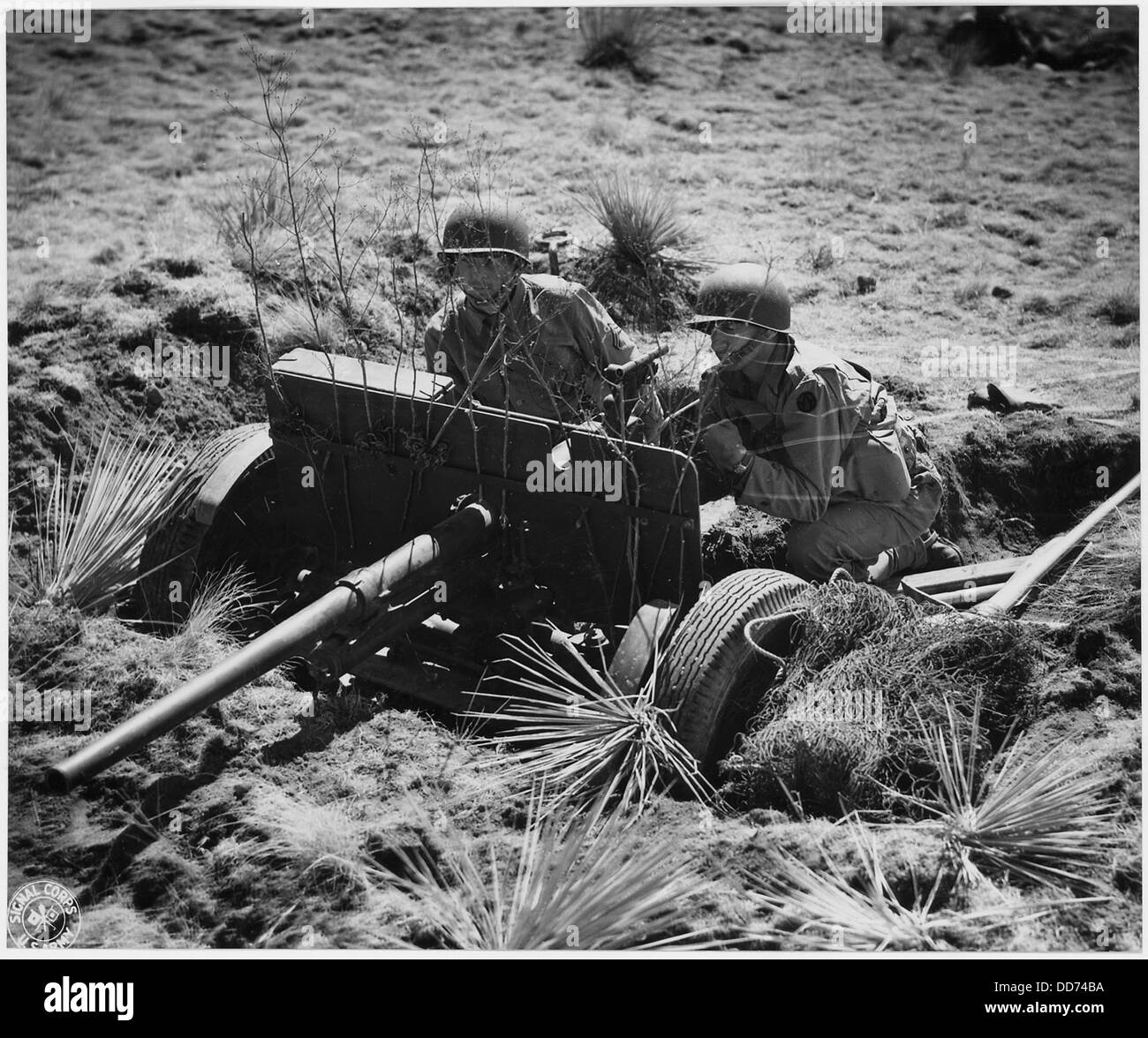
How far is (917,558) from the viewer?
6.09 metres

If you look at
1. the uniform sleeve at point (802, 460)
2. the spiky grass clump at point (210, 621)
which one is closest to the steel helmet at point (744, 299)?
the uniform sleeve at point (802, 460)

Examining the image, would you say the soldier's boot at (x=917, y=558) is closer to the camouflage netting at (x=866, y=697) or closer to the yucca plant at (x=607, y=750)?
the camouflage netting at (x=866, y=697)

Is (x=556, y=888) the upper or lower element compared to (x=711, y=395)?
lower

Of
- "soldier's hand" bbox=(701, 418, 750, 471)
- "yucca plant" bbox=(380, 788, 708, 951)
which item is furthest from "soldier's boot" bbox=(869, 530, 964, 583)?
"yucca plant" bbox=(380, 788, 708, 951)

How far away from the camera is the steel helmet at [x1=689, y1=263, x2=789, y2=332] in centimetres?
506

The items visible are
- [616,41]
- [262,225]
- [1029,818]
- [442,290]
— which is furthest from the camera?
[616,41]

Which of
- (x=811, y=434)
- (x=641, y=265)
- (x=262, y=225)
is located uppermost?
(x=262, y=225)

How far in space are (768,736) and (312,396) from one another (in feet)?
7.36

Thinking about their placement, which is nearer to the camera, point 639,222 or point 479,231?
point 479,231

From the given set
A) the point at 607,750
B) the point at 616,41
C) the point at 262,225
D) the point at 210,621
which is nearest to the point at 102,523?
the point at 210,621

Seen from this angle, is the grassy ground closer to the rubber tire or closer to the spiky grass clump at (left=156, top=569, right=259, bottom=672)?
the spiky grass clump at (left=156, top=569, right=259, bottom=672)

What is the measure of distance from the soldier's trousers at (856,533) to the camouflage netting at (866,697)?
530 millimetres

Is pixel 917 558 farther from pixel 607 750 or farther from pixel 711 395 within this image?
pixel 607 750

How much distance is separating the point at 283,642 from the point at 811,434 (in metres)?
2.34
